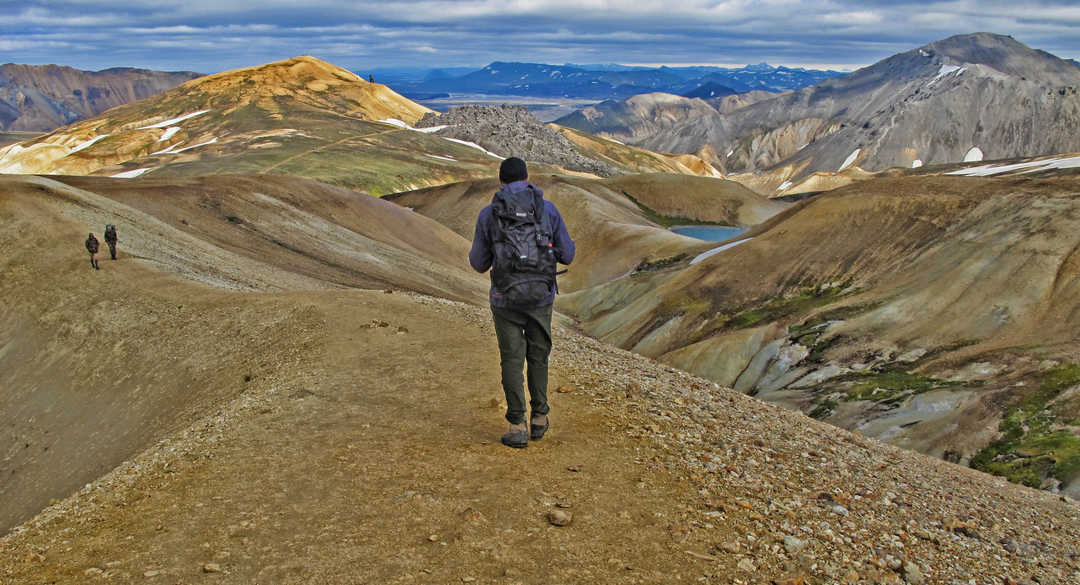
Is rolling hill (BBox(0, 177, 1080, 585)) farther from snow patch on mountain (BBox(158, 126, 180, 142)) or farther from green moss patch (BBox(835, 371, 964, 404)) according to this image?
snow patch on mountain (BBox(158, 126, 180, 142))

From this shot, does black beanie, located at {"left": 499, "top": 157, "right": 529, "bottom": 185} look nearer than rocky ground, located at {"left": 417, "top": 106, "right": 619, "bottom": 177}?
Yes

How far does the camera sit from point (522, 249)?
28.2 feet

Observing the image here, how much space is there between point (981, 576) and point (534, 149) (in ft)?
511

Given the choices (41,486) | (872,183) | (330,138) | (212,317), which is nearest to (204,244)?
(212,317)

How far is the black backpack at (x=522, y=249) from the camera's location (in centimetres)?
862

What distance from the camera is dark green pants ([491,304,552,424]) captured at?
898cm

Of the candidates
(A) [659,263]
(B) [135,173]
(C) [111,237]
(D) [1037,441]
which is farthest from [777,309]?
(B) [135,173]

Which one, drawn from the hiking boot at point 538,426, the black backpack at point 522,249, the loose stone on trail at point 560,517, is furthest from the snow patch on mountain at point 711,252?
the loose stone on trail at point 560,517

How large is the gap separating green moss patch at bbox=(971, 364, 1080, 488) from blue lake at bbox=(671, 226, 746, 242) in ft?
250

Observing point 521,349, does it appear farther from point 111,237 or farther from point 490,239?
point 111,237

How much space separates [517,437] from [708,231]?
99.5 meters

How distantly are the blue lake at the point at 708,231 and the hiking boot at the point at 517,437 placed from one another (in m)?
94.5

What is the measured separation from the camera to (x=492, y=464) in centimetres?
905

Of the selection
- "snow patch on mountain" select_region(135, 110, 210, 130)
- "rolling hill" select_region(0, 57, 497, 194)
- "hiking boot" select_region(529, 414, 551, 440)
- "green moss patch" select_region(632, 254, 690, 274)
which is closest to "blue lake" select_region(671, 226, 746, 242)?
"green moss patch" select_region(632, 254, 690, 274)
